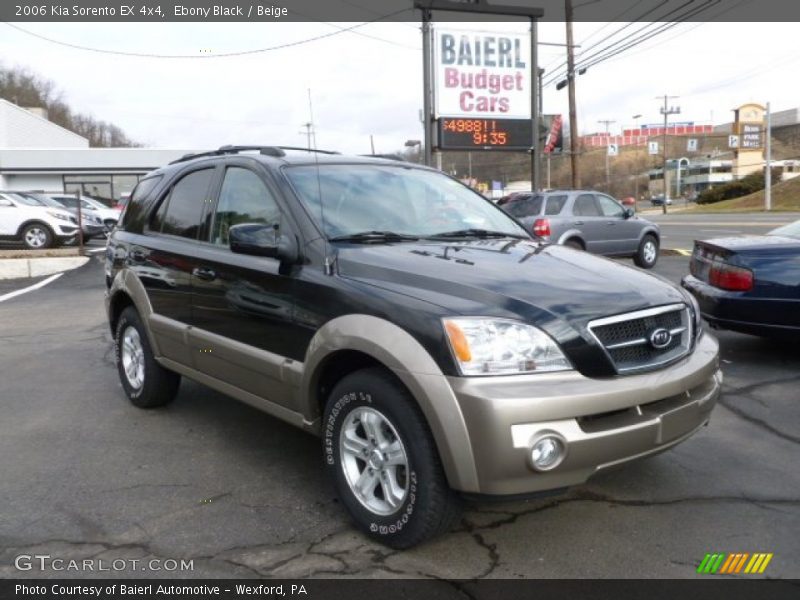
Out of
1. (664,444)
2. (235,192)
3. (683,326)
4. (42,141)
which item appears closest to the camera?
(664,444)

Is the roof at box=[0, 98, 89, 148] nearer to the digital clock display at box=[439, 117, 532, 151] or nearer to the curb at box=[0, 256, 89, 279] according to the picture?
the curb at box=[0, 256, 89, 279]

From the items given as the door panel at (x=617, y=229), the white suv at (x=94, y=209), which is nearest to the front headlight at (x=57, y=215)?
the white suv at (x=94, y=209)

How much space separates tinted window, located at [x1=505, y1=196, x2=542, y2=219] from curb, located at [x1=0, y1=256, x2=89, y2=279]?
32.0ft

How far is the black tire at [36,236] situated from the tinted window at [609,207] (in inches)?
544

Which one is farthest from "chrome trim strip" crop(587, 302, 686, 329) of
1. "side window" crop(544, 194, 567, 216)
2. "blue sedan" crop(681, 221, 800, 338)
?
"side window" crop(544, 194, 567, 216)

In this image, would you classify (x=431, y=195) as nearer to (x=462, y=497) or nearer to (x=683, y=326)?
(x=683, y=326)

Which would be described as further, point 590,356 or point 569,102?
point 569,102

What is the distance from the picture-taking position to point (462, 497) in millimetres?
2941

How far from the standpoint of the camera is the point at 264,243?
362 centimetres

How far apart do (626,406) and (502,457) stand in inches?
23.7

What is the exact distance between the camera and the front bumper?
2.73 metres
